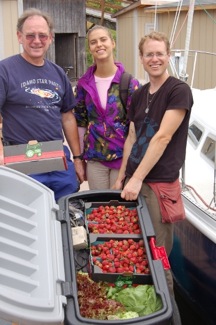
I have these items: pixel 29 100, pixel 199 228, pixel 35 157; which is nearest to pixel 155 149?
pixel 35 157

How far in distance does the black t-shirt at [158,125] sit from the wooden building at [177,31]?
659 cm

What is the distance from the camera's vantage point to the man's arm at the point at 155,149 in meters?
3.00

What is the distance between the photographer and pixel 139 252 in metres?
2.61

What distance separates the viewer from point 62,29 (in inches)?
560

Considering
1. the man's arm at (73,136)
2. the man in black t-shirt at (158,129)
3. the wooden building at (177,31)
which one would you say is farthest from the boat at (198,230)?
the wooden building at (177,31)

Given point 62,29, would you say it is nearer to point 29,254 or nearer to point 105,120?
point 105,120

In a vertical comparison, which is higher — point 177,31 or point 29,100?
point 177,31

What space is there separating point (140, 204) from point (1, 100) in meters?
1.23

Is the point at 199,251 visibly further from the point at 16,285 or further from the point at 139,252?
the point at 16,285

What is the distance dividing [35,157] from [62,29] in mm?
11765

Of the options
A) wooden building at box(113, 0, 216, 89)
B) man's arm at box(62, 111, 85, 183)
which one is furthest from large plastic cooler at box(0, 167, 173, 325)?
wooden building at box(113, 0, 216, 89)

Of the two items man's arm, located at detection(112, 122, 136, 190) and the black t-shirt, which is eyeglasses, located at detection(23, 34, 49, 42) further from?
man's arm, located at detection(112, 122, 136, 190)

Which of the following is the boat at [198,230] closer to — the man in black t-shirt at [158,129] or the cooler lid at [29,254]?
the man in black t-shirt at [158,129]

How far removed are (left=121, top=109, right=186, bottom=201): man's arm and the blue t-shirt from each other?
33.0 inches
